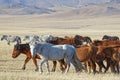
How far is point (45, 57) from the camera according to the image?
1499 cm

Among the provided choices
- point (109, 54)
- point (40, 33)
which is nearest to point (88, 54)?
point (109, 54)

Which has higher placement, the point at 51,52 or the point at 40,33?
the point at 51,52

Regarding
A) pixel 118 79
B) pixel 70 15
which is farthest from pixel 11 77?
pixel 70 15

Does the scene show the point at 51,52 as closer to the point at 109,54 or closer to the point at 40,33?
the point at 109,54

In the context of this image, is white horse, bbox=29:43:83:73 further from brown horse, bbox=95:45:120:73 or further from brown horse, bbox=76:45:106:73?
brown horse, bbox=95:45:120:73

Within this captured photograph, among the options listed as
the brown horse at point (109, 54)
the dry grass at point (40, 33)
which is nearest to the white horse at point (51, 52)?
the dry grass at point (40, 33)

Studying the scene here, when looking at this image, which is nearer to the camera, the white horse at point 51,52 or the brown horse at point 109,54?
the white horse at point 51,52

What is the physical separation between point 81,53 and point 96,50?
1.99 feet

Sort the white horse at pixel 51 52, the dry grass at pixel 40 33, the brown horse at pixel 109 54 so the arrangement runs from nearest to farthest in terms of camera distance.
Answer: the dry grass at pixel 40 33 → the white horse at pixel 51 52 → the brown horse at pixel 109 54

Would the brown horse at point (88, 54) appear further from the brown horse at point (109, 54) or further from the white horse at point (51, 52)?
the white horse at point (51, 52)

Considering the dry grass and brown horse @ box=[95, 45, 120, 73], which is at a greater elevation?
brown horse @ box=[95, 45, 120, 73]

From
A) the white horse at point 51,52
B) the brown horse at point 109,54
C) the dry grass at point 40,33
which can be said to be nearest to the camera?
the dry grass at point 40,33

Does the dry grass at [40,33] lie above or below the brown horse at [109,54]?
below

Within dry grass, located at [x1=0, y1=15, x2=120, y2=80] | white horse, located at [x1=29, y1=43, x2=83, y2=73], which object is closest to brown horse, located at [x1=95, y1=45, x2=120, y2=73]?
dry grass, located at [x1=0, y1=15, x2=120, y2=80]
